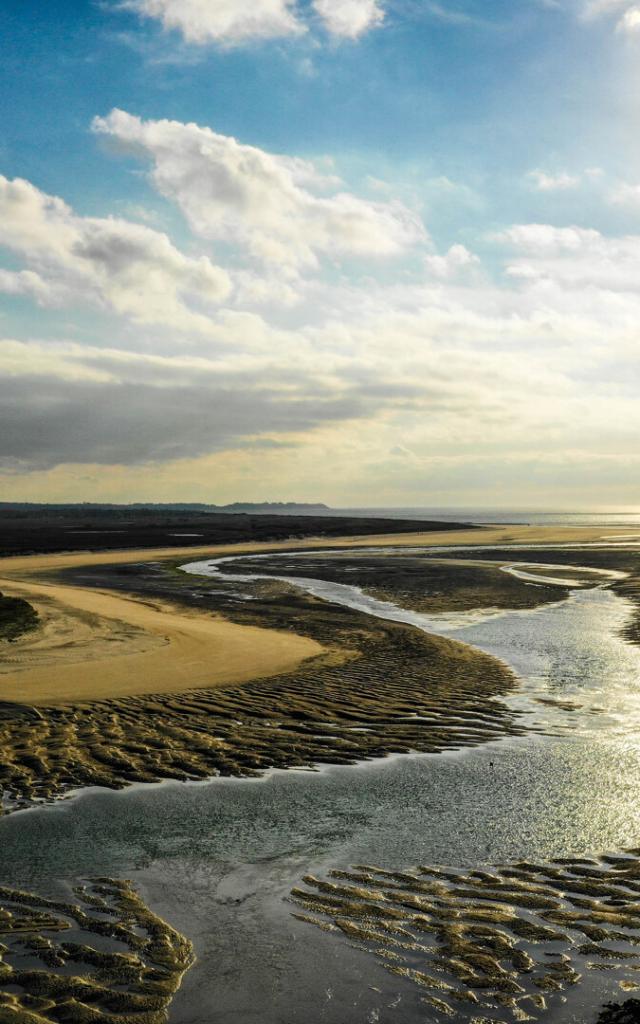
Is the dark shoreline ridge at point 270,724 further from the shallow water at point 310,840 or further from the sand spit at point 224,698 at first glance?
the shallow water at point 310,840

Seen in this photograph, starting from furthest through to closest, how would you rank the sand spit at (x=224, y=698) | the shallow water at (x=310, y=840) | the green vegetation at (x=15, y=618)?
the green vegetation at (x=15, y=618), the sand spit at (x=224, y=698), the shallow water at (x=310, y=840)

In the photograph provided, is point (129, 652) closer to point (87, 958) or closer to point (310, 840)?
point (310, 840)

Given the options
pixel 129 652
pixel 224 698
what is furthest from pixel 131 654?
pixel 224 698

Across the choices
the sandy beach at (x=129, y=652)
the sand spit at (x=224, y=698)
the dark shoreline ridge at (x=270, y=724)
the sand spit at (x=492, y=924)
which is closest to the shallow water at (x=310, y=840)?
the sand spit at (x=492, y=924)

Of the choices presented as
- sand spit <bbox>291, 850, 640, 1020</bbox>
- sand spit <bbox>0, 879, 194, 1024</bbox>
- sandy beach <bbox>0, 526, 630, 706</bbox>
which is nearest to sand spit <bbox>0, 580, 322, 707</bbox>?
sandy beach <bbox>0, 526, 630, 706</bbox>

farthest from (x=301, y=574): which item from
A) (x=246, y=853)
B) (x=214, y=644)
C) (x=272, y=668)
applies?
(x=246, y=853)

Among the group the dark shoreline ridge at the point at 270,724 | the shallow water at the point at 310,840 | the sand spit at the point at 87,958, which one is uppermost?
the sand spit at the point at 87,958
